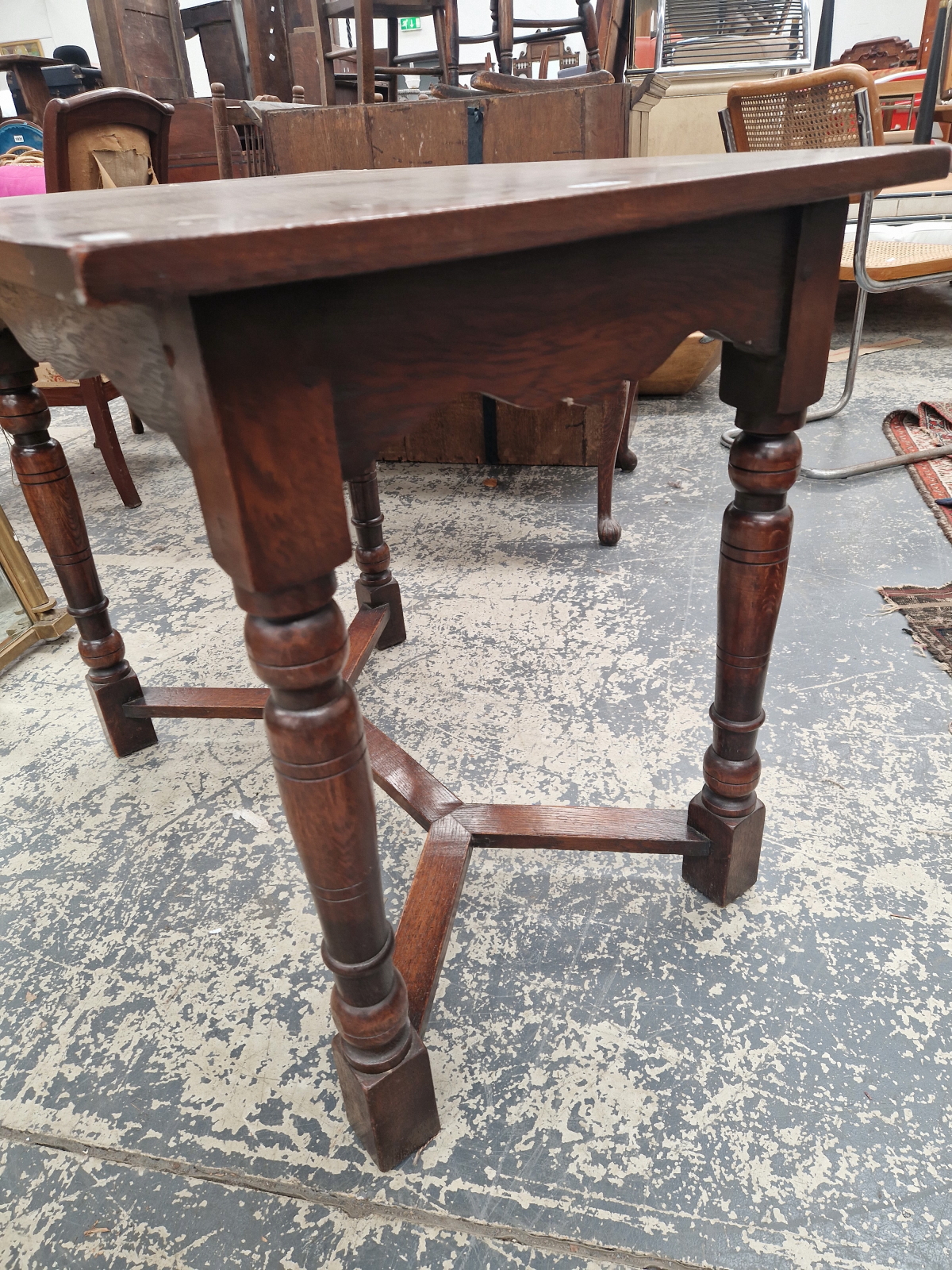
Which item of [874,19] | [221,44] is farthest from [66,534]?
[874,19]

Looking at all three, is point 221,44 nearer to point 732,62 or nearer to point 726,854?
point 732,62

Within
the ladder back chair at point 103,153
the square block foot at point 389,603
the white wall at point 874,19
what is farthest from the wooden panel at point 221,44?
the square block foot at point 389,603

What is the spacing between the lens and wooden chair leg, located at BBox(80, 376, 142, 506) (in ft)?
7.66

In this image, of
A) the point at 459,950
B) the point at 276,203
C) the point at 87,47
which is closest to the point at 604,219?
the point at 276,203

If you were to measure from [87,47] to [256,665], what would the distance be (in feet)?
44.1

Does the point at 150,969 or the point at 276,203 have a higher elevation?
the point at 276,203

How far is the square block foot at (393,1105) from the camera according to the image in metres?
0.76

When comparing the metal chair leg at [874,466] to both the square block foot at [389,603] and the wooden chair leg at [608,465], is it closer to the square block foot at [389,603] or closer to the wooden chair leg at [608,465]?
the wooden chair leg at [608,465]

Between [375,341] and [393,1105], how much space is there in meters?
0.70

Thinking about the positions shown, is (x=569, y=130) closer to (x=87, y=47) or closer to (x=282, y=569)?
(x=282, y=569)

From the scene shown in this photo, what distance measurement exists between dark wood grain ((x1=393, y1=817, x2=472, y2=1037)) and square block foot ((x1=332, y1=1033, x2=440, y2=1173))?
0.05 metres

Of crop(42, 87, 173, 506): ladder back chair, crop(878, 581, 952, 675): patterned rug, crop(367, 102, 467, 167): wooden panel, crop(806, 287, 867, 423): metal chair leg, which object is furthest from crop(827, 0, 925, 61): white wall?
crop(878, 581, 952, 675): patterned rug

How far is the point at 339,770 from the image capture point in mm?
615

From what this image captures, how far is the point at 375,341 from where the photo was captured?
0.53m
